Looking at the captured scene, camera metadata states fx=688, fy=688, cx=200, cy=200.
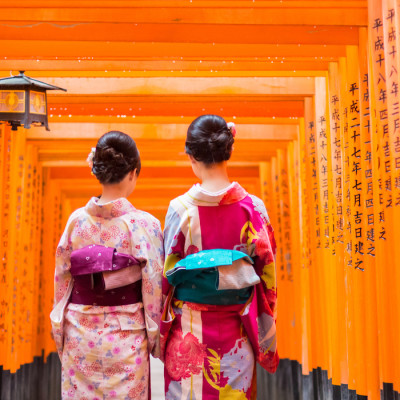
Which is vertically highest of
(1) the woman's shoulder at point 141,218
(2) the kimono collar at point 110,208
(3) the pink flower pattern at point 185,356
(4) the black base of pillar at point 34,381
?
(2) the kimono collar at point 110,208

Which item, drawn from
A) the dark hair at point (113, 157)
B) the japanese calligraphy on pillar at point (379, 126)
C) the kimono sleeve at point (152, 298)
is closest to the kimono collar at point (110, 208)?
the dark hair at point (113, 157)

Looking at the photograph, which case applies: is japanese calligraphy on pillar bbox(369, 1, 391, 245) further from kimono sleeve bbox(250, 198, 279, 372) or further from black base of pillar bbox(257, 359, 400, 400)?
kimono sleeve bbox(250, 198, 279, 372)

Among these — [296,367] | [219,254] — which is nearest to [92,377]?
[219,254]

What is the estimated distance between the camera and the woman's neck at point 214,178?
155 inches

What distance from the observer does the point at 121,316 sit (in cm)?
416

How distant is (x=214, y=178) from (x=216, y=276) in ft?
1.90

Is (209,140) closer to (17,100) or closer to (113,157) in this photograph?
(113,157)

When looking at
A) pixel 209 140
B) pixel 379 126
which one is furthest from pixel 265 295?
pixel 379 126

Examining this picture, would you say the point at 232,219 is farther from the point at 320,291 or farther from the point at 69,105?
the point at 69,105

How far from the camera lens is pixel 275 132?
35.5 ft

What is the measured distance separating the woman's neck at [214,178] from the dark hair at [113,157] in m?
0.58

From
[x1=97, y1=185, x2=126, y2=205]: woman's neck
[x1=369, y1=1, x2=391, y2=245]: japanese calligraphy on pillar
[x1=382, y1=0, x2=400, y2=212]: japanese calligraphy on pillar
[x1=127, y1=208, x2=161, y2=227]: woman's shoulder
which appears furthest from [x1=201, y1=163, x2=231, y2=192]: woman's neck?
[x1=369, y1=1, x2=391, y2=245]: japanese calligraphy on pillar

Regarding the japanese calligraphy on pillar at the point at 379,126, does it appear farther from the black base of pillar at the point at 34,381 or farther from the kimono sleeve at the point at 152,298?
the black base of pillar at the point at 34,381

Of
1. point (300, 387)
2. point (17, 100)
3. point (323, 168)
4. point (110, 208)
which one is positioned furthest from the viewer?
point (300, 387)
